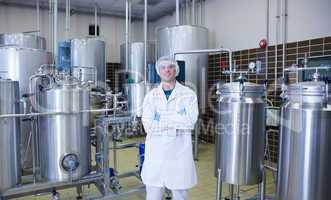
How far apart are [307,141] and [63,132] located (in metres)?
1.70

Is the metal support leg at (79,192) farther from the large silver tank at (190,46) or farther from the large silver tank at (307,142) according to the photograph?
the large silver tank at (190,46)

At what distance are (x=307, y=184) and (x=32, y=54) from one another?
273 cm

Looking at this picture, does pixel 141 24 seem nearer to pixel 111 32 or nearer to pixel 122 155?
pixel 111 32

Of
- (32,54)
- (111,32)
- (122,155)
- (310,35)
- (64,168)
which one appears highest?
(111,32)

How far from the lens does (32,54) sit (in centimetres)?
289

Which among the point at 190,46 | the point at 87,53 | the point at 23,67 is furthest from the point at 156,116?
the point at 87,53

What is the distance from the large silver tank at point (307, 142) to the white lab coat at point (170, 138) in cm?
63

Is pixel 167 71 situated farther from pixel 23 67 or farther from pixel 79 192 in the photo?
pixel 23 67

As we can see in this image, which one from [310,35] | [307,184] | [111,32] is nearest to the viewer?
[307,184]

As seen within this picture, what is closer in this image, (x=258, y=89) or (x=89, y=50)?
(x=258, y=89)

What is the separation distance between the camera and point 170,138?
1.90 meters

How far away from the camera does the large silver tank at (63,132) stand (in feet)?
6.89

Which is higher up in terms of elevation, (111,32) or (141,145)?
(111,32)

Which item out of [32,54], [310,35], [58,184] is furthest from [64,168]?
[310,35]
